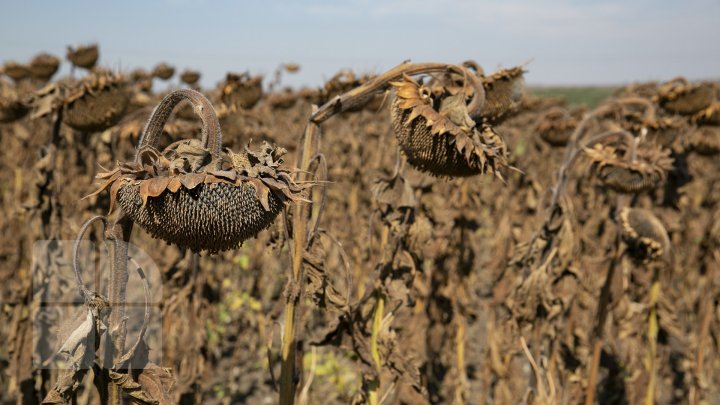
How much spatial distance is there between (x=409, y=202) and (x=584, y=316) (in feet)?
11.5

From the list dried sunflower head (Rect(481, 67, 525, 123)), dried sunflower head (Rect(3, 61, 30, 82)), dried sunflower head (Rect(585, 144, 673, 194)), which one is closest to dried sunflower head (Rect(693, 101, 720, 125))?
dried sunflower head (Rect(585, 144, 673, 194))

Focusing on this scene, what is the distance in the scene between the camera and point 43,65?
247 inches

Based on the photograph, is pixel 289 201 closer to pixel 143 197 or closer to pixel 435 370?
pixel 143 197

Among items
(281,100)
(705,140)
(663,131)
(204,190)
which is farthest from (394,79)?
(281,100)

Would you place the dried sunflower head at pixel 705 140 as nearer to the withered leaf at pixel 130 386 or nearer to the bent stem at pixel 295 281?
the bent stem at pixel 295 281

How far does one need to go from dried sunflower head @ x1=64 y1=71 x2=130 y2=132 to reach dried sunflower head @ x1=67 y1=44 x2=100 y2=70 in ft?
9.13

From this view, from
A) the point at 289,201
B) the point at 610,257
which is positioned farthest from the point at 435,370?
the point at 289,201

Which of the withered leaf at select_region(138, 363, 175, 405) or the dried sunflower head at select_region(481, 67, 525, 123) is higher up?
the dried sunflower head at select_region(481, 67, 525, 123)

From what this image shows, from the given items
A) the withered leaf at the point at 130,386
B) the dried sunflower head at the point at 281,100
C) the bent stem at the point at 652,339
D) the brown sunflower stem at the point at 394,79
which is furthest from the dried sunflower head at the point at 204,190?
the dried sunflower head at the point at 281,100

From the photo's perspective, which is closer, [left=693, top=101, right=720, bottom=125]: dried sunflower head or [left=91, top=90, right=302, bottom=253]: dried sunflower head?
[left=91, top=90, right=302, bottom=253]: dried sunflower head

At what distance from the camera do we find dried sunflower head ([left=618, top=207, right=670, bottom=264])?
11.8 ft

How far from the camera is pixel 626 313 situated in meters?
4.29

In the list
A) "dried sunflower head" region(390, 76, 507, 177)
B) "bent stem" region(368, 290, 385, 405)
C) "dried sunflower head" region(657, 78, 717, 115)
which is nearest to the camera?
"dried sunflower head" region(390, 76, 507, 177)
